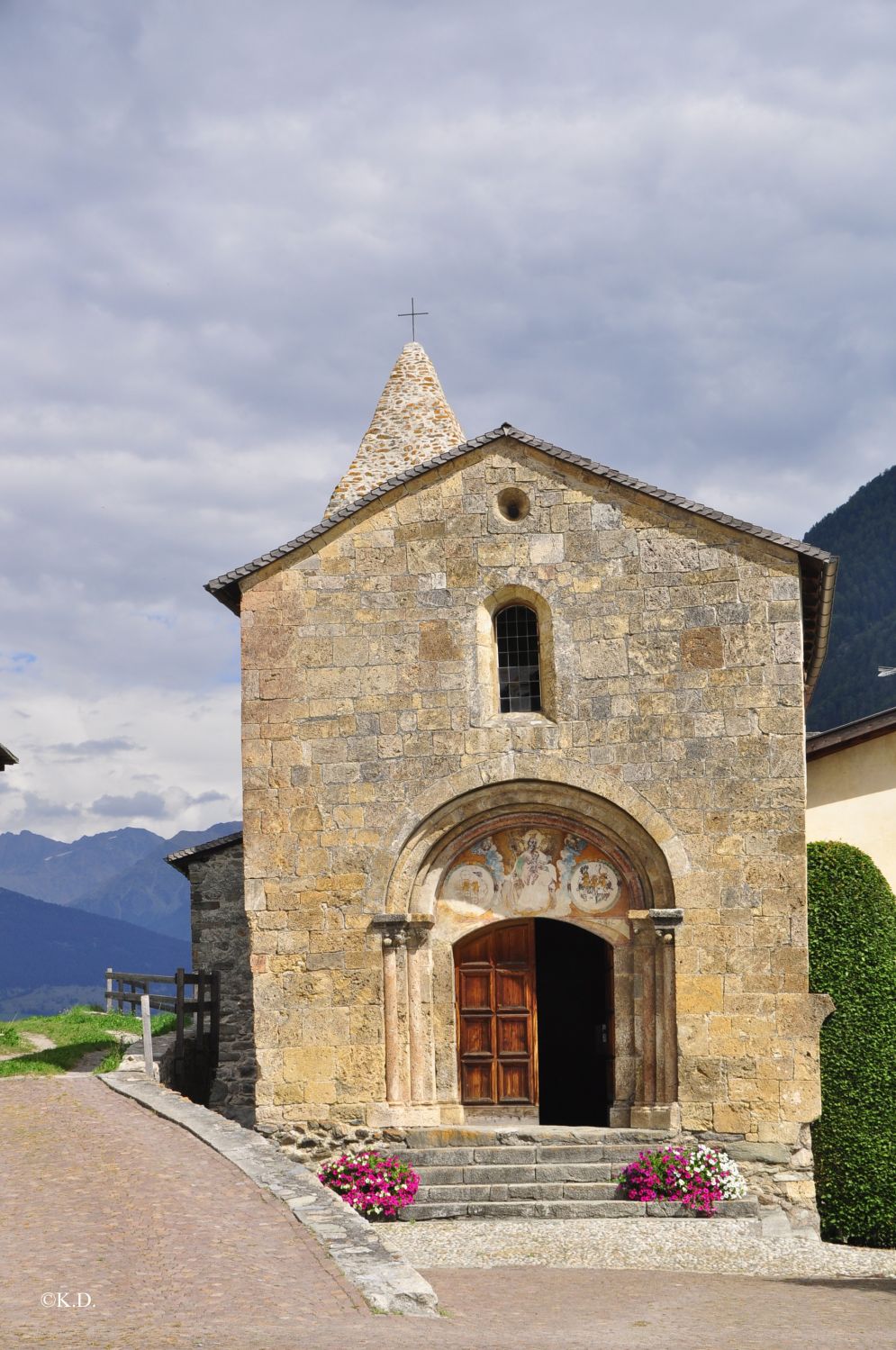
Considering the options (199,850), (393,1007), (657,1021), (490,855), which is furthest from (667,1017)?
(199,850)

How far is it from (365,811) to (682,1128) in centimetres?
499

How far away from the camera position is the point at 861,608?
65.9 meters

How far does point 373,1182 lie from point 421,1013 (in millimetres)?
2060

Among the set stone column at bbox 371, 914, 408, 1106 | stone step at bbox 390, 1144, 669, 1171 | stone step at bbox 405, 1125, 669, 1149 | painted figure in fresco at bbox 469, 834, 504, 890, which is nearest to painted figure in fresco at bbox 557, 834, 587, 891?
painted figure in fresco at bbox 469, 834, 504, 890

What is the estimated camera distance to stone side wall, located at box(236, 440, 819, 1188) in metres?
15.4

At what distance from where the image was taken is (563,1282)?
1172cm

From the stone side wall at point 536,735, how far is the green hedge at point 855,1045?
2.49 ft

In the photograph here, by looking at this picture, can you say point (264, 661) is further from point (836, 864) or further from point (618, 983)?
point (836, 864)

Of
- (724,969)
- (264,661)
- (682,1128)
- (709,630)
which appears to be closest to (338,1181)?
(682,1128)

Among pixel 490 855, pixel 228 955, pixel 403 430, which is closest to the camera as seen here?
pixel 490 855

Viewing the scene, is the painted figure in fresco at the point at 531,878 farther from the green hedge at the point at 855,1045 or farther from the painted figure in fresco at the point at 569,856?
the green hedge at the point at 855,1045

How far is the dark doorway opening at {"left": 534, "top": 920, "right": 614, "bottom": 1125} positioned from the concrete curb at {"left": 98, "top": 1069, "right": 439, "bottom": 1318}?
5.73 m

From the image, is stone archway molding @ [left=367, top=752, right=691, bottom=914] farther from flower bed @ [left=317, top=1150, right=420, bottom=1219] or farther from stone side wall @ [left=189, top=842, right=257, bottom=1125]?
stone side wall @ [left=189, top=842, right=257, bottom=1125]

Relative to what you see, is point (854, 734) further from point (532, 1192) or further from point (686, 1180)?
point (532, 1192)
